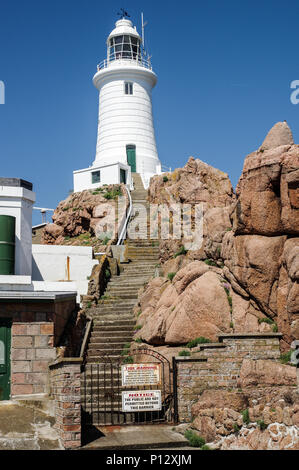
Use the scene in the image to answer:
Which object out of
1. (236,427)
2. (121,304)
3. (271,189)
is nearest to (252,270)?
(271,189)

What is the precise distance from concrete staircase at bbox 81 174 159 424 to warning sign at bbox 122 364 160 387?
0.41 meters

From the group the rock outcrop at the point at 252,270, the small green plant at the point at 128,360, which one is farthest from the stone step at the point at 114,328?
the small green plant at the point at 128,360

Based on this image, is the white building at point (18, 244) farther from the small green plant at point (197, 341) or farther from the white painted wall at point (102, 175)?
the white painted wall at point (102, 175)

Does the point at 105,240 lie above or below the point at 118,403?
above

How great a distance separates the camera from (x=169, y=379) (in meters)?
14.4

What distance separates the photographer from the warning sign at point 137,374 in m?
13.3

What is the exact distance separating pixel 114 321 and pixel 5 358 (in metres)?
5.69

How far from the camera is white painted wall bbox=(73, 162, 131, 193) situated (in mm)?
36250

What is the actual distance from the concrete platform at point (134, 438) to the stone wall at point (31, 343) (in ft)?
7.50

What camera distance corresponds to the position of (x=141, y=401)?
13250 mm

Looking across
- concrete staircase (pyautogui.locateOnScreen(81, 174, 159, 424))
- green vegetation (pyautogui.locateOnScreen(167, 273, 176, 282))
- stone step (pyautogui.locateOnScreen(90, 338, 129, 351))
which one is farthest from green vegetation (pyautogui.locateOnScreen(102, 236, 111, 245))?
stone step (pyautogui.locateOnScreen(90, 338, 129, 351))

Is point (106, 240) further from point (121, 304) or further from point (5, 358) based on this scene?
point (5, 358)
